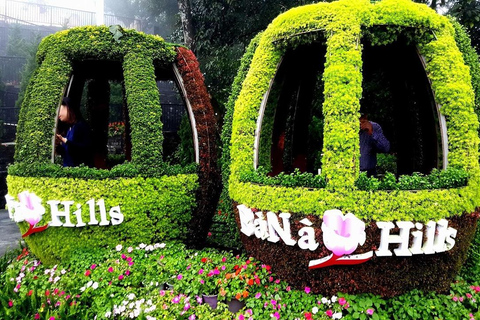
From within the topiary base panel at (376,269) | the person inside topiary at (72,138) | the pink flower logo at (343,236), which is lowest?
the topiary base panel at (376,269)

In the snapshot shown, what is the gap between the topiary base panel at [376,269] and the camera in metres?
3.92

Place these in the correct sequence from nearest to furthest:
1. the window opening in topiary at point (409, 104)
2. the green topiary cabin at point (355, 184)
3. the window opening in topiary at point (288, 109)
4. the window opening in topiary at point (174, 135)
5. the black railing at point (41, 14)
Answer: the green topiary cabin at point (355, 184), the window opening in topiary at point (409, 104), the window opening in topiary at point (288, 109), the window opening in topiary at point (174, 135), the black railing at point (41, 14)

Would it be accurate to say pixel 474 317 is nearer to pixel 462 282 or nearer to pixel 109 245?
pixel 462 282

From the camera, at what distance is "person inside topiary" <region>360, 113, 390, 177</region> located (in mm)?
5262

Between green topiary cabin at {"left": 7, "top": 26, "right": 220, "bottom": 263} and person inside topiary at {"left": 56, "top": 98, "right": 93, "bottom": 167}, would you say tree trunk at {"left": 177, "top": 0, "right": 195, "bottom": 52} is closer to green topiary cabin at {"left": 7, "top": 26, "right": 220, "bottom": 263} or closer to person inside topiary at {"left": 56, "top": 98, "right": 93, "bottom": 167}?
green topiary cabin at {"left": 7, "top": 26, "right": 220, "bottom": 263}

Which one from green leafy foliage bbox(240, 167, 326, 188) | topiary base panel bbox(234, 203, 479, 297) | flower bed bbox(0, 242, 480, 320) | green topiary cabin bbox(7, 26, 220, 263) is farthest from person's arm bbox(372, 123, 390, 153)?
green topiary cabin bbox(7, 26, 220, 263)

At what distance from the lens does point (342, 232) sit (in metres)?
3.72

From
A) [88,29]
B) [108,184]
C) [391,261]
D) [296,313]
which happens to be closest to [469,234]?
[391,261]

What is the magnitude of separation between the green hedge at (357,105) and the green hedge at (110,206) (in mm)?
1231

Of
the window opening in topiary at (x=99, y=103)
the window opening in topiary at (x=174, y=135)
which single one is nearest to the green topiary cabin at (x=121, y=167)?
the window opening in topiary at (x=99, y=103)

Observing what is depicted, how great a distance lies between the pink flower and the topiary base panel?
0.12 metres

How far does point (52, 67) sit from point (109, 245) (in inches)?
98.1

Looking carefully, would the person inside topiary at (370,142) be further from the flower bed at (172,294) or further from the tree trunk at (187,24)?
the tree trunk at (187,24)

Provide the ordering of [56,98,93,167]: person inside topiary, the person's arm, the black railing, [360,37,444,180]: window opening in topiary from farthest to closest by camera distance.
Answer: the black railing < [56,98,93,167]: person inside topiary < the person's arm < [360,37,444,180]: window opening in topiary
